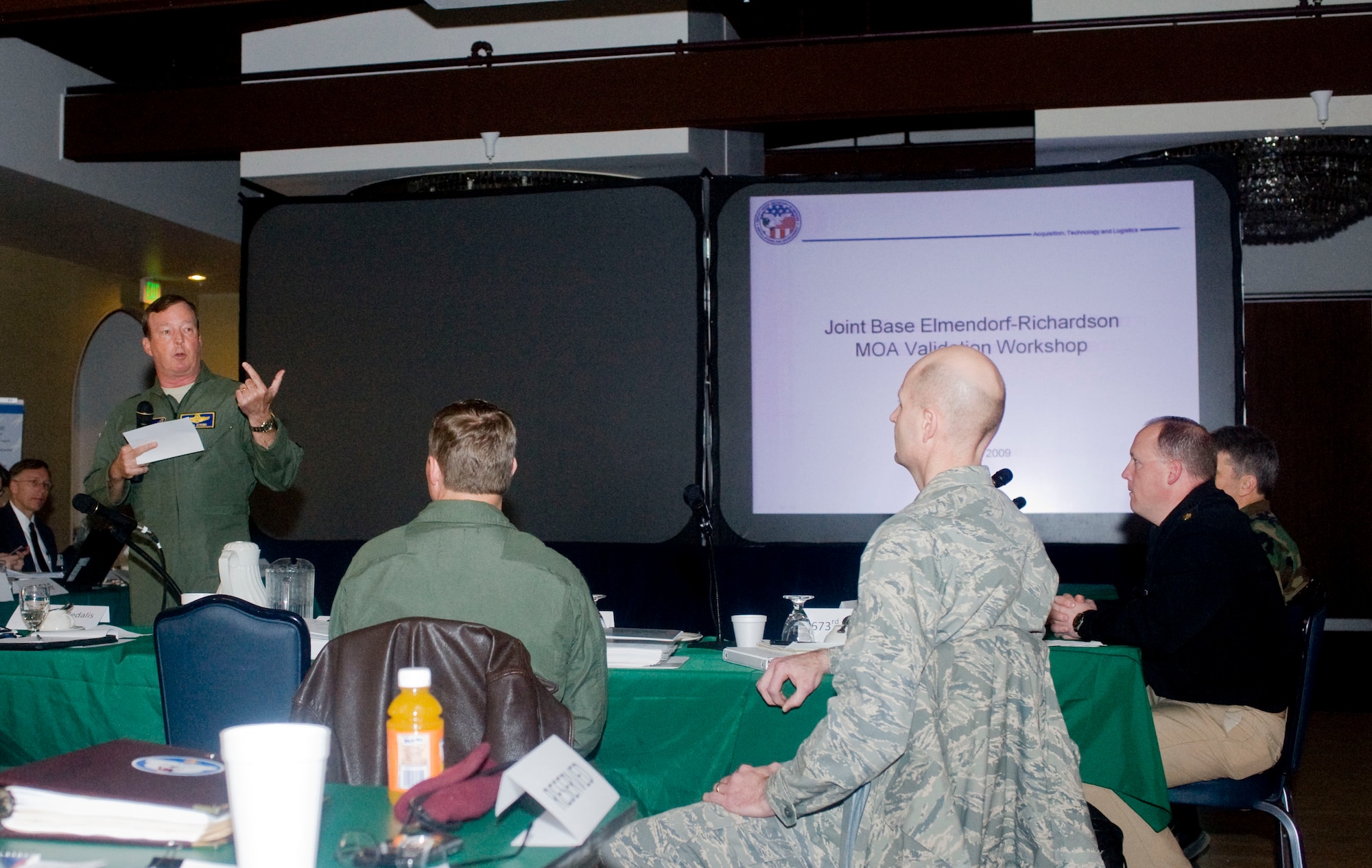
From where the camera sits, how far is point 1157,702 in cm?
276

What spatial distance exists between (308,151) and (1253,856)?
5166mm

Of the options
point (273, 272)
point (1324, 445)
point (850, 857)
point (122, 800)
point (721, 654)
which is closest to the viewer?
point (122, 800)

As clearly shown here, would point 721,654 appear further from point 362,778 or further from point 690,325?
point 690,325

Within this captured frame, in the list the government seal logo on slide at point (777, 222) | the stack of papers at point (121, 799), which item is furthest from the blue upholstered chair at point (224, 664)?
the government seal logo on slide at point (777, 222)

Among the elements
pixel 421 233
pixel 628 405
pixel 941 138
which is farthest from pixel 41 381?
pixel 941 138

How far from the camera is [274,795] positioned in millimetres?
854

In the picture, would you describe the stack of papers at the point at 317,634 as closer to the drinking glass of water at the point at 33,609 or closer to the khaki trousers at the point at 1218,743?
the drinking glass of water at the point at 33,609

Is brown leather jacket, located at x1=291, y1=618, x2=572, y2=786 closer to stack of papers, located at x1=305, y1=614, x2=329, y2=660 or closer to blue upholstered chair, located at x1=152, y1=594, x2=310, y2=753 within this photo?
blue upholstered chair, located at x1=152, y1=594, x2=310, y2=753

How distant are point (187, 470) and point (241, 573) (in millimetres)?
808

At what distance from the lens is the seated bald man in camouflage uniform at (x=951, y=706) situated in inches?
56.2

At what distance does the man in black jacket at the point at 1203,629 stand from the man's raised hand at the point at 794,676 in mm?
861

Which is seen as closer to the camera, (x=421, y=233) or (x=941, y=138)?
(x=421, y=233)

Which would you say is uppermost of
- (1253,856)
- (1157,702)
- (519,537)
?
(519,537)

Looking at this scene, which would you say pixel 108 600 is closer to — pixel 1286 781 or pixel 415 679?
pixel 415 679
